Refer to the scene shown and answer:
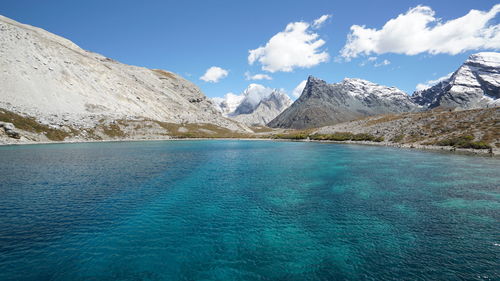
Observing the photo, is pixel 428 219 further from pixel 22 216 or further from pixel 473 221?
pixel 22 216

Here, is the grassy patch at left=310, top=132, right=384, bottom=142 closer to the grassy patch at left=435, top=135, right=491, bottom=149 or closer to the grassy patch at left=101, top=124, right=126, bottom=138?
the grassy patch at left=435, top=135, right=491, bottom=149

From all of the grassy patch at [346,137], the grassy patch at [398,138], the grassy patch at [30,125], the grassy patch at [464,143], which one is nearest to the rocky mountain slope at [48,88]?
the grassy patch at [30,125]

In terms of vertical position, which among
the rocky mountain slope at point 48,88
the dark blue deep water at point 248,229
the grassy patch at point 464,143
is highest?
the rocky mountain slope at point 48,88

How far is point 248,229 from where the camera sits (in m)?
24.3

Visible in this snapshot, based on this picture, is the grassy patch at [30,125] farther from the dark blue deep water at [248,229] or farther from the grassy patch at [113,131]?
the dark blue deep water at [248,229]

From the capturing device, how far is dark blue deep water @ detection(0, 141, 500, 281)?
17.5 meters

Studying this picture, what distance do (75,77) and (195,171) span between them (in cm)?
18647

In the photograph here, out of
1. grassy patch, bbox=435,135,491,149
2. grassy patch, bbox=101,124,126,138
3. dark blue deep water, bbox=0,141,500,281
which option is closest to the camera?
dark blue deep water, bbox=0,141,500,281

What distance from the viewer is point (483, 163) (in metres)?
61.0

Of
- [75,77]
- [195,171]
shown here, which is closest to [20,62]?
[75,77]

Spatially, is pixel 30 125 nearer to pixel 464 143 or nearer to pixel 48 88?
pixel 48 88

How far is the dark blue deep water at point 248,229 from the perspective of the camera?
17531 mm

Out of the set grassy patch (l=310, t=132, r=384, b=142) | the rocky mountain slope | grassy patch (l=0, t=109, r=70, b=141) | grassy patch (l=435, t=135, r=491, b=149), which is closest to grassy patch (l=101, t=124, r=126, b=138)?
the rocky mountain slope

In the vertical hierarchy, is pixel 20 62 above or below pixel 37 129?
above
